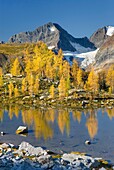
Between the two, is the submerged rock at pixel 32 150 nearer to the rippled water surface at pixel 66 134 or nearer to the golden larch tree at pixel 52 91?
the rippled water surface at pixel 66 134

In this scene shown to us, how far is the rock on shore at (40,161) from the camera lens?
29.7m

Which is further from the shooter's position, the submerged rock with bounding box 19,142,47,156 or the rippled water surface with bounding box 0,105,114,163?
the rippled water surface with bounding box 0,105,114,163

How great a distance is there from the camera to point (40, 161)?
3388 cm

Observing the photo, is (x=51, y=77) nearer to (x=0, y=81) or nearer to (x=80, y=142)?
(x=0, y=81)

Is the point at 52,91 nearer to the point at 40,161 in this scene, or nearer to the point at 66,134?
the point at 66,134

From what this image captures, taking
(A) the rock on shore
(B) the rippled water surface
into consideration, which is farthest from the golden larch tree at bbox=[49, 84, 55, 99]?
(A) the rock on shore

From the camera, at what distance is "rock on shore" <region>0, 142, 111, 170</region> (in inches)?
1168

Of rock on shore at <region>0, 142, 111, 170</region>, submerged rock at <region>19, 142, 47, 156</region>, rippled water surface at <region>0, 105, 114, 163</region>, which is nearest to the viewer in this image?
rock on shore at <region>0, 142, 111, 170</region>

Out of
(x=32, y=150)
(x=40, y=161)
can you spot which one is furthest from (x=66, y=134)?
(x=40, y=161)

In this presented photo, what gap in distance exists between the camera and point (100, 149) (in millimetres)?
44344

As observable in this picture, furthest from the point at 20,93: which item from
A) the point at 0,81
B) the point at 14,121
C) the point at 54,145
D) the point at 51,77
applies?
the point at 54,145

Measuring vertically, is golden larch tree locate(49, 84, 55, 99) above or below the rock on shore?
above

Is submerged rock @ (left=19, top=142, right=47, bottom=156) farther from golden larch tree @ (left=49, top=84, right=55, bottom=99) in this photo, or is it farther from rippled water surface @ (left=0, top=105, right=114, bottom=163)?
golden larch tree @ (left=49, top=84, right=55, bottom=99)

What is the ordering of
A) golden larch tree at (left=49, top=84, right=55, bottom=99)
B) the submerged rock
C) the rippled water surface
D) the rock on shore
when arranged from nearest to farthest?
the rock on shore < the submerged rock < the rippled water surface < golden larch tree at (left=49, top=84, right=55, bottom=99)
